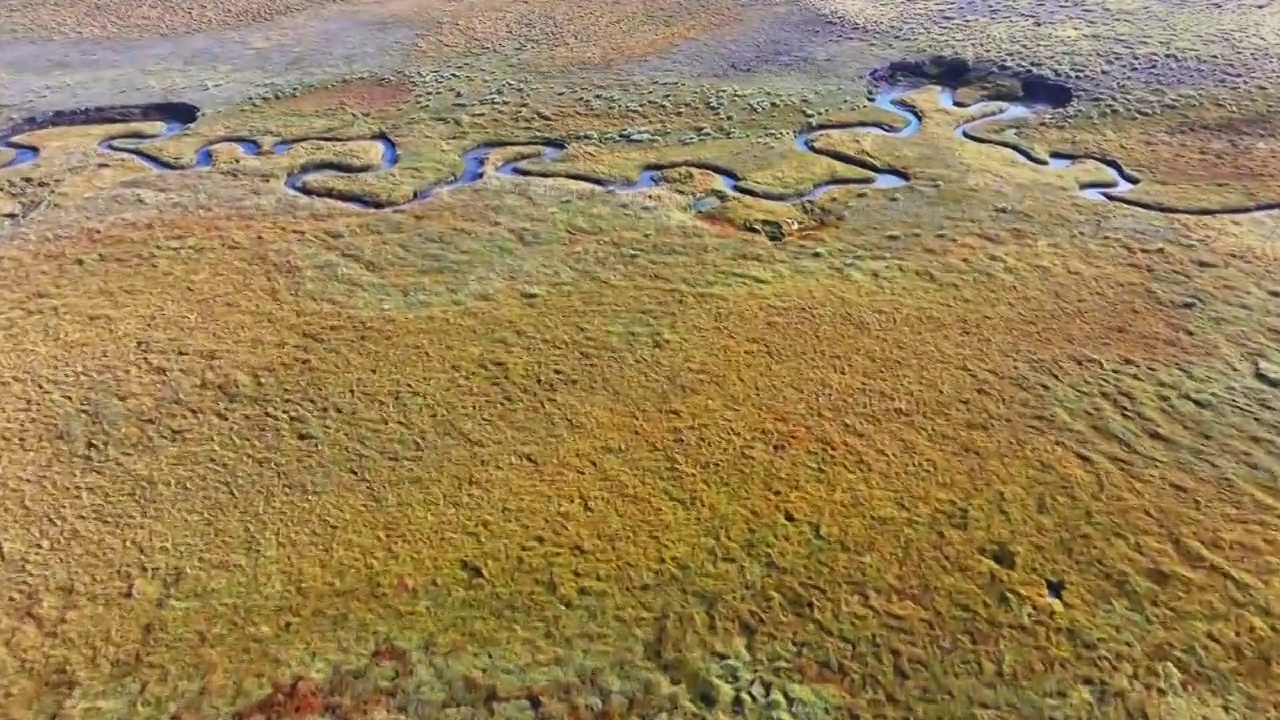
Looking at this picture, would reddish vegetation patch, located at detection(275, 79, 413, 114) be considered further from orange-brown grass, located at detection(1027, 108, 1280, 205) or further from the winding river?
orange-brown grass, located at detection(1027, 108, 1280, 205)

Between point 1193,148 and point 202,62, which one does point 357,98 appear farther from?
point 1193,148

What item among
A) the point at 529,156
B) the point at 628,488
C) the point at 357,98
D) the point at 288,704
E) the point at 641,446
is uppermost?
the point at 357,98

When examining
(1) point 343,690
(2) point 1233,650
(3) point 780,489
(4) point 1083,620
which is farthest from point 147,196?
(2) point 1233,650

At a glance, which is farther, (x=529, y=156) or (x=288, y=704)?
(x=529, y=156)

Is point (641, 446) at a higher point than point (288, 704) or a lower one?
higher

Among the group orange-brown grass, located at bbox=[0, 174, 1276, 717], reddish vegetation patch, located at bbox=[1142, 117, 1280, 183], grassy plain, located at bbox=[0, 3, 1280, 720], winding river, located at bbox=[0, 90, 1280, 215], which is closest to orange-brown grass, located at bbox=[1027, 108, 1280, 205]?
reddish vegetation patch, located at bbox=[1142, 117, 1280, 183]

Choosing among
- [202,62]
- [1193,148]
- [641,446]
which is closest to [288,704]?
[641,446]

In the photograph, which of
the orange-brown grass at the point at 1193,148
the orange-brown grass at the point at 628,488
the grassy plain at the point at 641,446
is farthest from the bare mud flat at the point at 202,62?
the orange-brown grass at the point at 1193,148

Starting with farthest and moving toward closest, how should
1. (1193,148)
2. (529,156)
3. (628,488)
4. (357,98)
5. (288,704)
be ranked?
(357,98) < (529,156) < (1193,148) < (628,488) < (288,704)

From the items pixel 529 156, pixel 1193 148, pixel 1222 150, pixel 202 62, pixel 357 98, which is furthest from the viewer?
pixel 202 62
